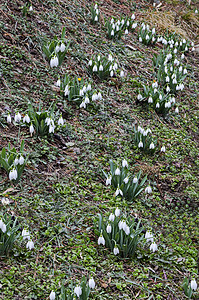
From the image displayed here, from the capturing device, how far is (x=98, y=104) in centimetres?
436

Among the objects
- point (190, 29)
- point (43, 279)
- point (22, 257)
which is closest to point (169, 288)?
point (43, 279)

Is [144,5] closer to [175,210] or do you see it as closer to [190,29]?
[190,29]

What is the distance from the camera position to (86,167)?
11.4 ft

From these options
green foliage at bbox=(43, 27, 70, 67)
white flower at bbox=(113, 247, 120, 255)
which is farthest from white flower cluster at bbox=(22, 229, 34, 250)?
green foliage at bbox=(43, 27, 70, 67)

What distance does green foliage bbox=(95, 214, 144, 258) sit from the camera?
2.55 metres

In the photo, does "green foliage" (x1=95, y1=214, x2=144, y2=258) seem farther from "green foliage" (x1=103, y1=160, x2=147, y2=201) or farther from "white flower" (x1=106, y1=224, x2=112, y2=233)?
"green foliage" (x1=103, y1=160, x2=147, y2=201)

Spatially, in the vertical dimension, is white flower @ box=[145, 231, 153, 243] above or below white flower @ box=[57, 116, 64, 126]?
below

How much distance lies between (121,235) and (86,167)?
1.08 metres

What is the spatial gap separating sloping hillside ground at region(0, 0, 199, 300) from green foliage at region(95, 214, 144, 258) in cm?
10

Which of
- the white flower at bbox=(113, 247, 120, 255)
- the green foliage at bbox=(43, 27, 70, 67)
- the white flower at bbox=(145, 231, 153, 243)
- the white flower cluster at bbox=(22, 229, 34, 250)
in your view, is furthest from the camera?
the green foliage at bbox=(43, 27, 70, 67)

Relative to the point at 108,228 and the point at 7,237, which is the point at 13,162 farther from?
the point at 108,228

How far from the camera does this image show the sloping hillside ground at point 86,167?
2477 mm

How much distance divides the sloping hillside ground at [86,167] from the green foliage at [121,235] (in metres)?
0.10

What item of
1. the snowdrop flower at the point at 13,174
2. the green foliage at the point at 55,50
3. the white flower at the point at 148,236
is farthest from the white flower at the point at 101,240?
the green foliage at the point at 55,50
